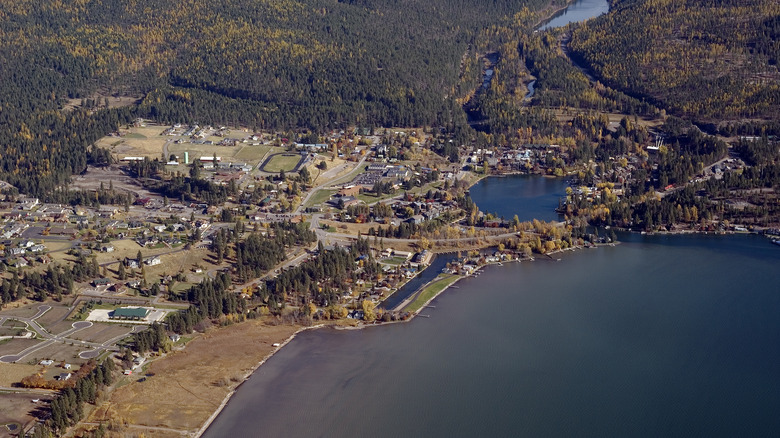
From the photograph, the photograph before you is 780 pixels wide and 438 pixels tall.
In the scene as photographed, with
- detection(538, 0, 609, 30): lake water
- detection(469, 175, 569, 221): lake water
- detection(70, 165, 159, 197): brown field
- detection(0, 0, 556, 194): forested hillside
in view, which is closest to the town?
detection(70, 165, 159, 197): brown field

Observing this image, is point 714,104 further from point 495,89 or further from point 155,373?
point 155,373

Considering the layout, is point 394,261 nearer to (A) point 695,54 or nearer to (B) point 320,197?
(B) point 320,197

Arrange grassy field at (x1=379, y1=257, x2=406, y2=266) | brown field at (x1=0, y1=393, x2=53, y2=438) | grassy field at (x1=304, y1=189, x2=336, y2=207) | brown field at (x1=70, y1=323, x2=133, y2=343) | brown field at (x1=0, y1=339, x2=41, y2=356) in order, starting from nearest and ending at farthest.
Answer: brown field at (x1=0, y1=393, x2=53, y2=438) → brown field at (x1=0, y1=339, x2=41, y2=356) → brown field at (x1=70, y1=323, x2=133, y2=343) → grassy field at (x1=379, y1=257, x2=406, y2=266) → grassy field at (x1=304, y1=189, x2=336, y2=207)

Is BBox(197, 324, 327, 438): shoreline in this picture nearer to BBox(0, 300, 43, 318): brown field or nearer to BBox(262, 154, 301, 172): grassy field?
BBox(0, 300, 43, 318): brown field

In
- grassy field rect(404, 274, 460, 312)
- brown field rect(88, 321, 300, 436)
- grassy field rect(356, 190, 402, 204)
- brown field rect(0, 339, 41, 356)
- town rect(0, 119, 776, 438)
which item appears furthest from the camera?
grassy field rect(356, 190, 402, 204)

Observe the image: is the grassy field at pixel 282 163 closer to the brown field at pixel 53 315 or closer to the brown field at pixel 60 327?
the brown field at pixel 53 315

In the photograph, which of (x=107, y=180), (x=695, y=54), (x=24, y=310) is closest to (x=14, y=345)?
(x=24, y=310)

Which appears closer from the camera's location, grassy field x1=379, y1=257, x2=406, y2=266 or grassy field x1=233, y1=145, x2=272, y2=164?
grassy field x1=379, y1=257, x2=406, y2=266
